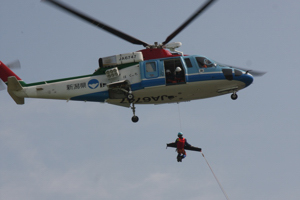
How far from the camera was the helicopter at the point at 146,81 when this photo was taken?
2617 cm

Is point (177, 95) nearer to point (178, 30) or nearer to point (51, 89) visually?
point (178, 30)

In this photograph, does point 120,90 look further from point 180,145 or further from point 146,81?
point 180,145

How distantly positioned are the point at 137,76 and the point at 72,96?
3476 mm

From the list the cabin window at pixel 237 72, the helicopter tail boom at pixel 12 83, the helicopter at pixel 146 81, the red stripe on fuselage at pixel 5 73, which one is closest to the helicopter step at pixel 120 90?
the helicopter at pixel 146 81

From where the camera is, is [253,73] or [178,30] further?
[253,73]

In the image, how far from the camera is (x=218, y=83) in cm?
2662

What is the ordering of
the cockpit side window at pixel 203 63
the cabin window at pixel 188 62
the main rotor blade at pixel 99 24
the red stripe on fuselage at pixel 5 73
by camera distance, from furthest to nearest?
the red stripe on fuselage at pixel 5 73, the cockpit side window at pixel 203 63, the cabin window at pixel 188 62, the main rotor blade at pixel 99 24

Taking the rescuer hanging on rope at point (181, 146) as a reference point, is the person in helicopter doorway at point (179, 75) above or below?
above

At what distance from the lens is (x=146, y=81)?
2611cm

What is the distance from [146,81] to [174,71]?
149 centimetres

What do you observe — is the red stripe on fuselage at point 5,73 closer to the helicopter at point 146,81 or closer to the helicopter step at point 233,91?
the helicopter at point 146,81

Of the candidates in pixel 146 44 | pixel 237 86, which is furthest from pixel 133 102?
pixel 237 86

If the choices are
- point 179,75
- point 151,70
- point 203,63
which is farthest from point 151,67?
point 203,63

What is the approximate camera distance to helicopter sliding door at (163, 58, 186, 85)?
1027 inches
